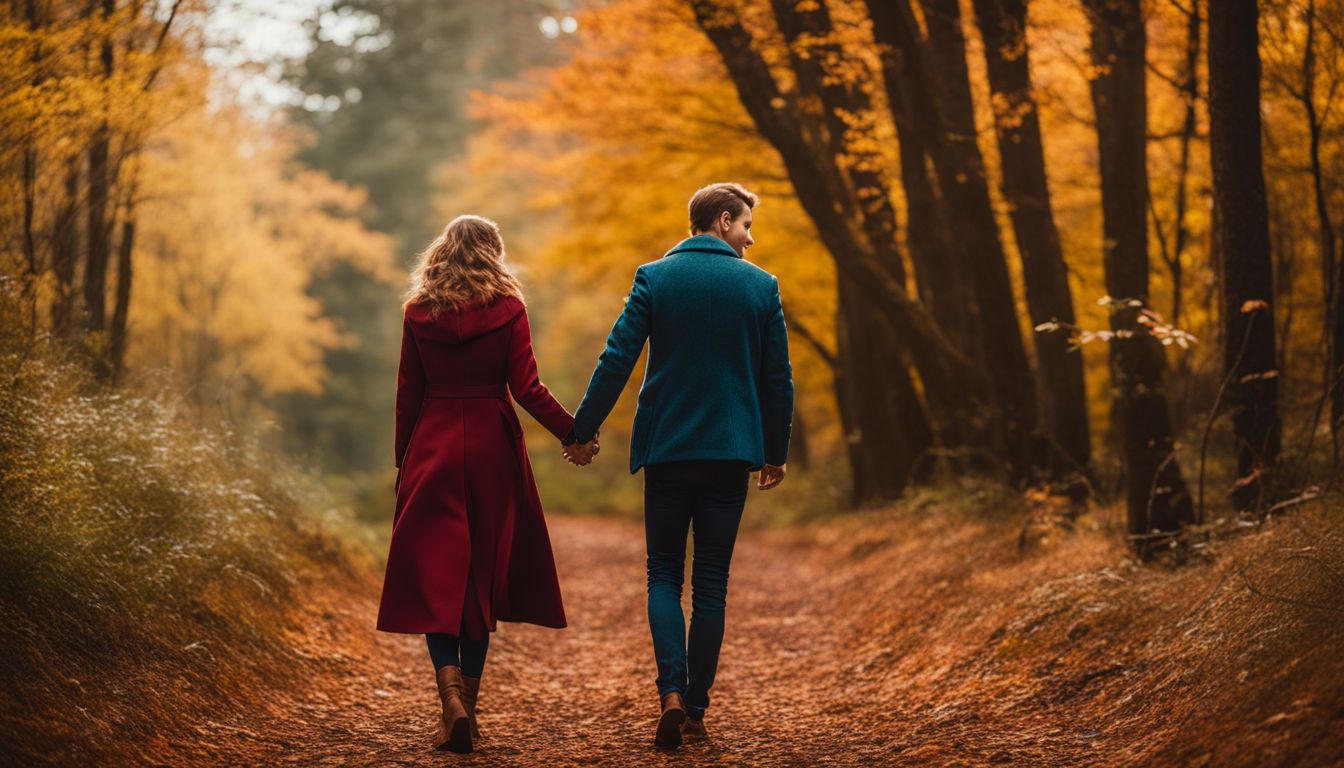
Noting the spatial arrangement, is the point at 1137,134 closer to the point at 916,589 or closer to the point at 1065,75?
the point at 916,589

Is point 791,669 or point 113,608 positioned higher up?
point 113,608

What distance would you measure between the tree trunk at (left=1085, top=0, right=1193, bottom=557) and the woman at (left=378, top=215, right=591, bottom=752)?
307 centimetres

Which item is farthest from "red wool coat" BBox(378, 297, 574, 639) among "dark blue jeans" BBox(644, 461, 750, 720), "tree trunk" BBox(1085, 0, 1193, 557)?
"tree trunk" BBox(1085, 0, 1193, 557)

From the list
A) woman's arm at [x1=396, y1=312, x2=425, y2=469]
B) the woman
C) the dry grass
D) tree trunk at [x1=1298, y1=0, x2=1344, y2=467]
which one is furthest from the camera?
tree trunk at [x1=1298, y1=0, x2=1344, y2=467]

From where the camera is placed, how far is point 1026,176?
7.40m

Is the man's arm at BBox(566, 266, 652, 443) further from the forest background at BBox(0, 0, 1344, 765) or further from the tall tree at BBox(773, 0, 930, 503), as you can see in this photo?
the tall tree at BBox(773, 0, 930, 503)

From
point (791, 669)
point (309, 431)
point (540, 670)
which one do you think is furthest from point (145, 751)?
point (309, 431)

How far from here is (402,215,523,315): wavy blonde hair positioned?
4.38 m

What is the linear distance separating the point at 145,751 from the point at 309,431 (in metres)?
28.1

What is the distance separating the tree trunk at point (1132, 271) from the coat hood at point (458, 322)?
3132mm

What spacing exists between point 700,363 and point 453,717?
1.56m

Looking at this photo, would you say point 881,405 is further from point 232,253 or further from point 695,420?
point 232,253

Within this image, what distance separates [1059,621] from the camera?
5273 millimetres

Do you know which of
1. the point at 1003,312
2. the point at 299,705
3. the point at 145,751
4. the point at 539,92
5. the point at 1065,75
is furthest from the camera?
the point at 539,92
